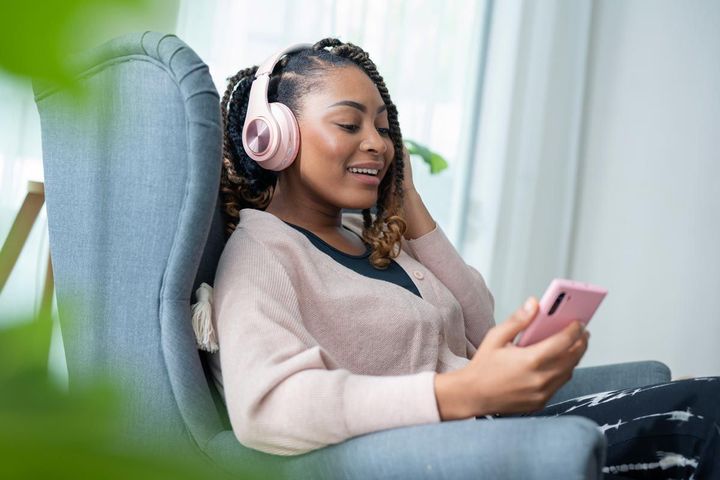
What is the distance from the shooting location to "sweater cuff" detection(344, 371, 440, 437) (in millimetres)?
812

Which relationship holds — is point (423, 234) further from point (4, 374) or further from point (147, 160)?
point (4, 374)

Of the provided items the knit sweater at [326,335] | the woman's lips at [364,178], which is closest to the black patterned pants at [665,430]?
the knit sweater at [326,335]

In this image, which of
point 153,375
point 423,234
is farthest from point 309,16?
point 153,375

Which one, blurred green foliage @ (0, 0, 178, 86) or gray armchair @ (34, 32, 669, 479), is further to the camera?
gray armchair @ (34, 32, 669, 479)

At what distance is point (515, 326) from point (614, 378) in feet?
2.26

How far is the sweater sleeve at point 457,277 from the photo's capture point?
1.39 meters

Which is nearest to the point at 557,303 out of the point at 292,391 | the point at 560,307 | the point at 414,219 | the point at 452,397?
the point at 560,307

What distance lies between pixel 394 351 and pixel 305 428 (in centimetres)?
32

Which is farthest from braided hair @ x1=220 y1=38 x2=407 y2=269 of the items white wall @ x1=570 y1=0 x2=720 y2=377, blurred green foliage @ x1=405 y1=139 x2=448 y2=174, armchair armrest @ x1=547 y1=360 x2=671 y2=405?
white wall @ x1=570 y1=0 x2=720 y2=377

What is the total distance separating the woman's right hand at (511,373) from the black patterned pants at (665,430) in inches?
11.4

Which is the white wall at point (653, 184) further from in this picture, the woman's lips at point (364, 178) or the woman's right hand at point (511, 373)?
the woman's right hand at point (511, 373)

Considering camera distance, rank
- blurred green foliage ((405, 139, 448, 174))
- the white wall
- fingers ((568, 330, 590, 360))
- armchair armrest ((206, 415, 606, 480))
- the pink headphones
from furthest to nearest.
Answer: the white wall, blurred green foliage ((405, 139, 448, 174)), the pink headphones, fingers ((568, 330, 590, 360)), armchair armrest ((206, 415, 606, 480))

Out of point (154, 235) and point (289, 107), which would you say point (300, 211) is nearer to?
point (289, 107)

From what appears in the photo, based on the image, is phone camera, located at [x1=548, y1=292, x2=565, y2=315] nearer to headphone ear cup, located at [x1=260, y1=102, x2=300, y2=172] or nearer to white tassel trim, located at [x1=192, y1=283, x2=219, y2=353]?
white tassel trim, located at [x1=192, y1=283, x2=219, y2=353]
